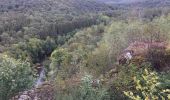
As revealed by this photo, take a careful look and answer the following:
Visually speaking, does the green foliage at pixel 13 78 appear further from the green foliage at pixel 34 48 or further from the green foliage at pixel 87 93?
the green foliage at pixel 34 48

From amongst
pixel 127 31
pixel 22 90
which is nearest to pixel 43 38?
pixel 127 31

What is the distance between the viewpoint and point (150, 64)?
24000 millimetres

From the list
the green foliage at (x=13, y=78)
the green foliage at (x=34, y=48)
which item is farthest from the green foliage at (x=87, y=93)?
the green foliage at (x=34, y=48)

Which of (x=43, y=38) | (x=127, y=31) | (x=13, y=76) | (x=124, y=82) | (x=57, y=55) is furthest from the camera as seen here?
(x=43, y=38)

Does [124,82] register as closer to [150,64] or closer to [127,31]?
[150,64]

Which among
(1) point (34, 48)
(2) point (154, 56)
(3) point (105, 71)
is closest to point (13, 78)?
(2) point (154, 56)

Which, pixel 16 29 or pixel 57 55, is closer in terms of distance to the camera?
pixel 57 55

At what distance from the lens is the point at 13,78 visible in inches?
938

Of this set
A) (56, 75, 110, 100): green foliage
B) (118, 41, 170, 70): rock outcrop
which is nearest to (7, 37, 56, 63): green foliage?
(118, 41, 170, 70): rock outcrop

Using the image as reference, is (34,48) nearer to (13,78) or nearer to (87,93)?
(13,78)

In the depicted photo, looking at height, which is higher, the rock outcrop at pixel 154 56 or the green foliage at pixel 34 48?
the rock outcrop at pixel 154 56

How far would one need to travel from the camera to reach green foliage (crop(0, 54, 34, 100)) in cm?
2330

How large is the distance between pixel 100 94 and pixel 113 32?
44208mm

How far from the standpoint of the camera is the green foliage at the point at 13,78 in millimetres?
23297
